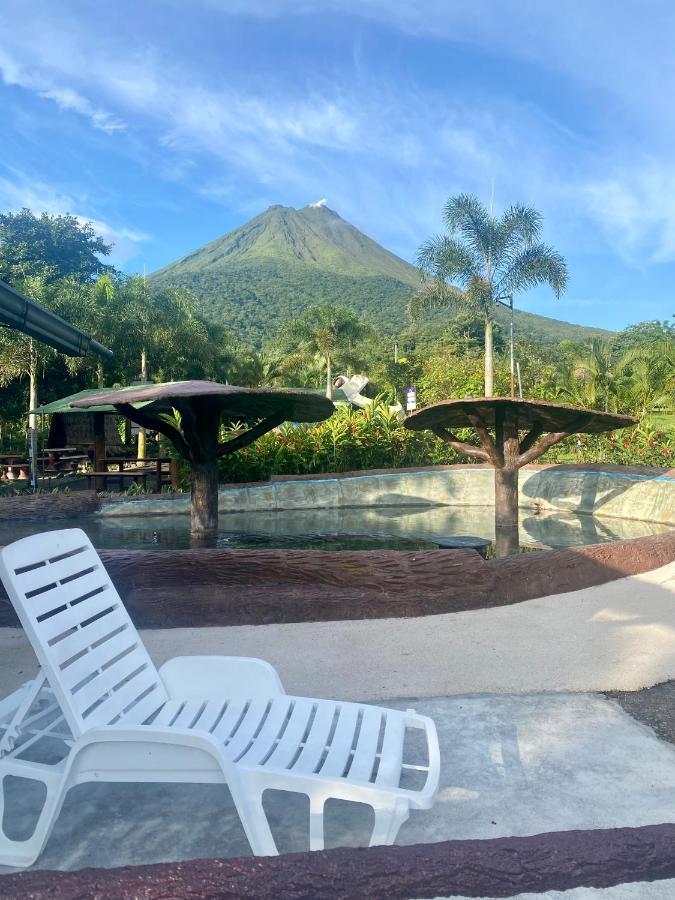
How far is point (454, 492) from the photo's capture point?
15.3m

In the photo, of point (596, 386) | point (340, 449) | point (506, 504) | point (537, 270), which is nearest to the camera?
point (506, 504)

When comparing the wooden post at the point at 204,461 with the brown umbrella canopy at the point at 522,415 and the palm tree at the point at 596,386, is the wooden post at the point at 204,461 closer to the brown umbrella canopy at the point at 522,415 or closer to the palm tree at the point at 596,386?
the brown umbrella canopy at the point at 522,415

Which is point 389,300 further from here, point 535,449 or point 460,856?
point 460,856

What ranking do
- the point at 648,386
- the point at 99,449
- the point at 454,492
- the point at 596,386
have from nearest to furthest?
the point at 454,492 < the point at 99,449 < the point at 648,386 < the point at 596,386

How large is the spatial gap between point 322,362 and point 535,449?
37.2 m

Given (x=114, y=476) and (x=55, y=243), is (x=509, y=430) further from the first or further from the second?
(x=55, y=243)

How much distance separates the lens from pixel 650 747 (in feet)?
9.83

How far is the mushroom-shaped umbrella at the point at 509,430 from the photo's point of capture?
28.8 ft

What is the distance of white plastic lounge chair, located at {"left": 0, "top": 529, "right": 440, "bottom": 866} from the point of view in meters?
2.02

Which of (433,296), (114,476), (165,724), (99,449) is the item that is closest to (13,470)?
(99,449)

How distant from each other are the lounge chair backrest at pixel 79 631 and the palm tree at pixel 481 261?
3098 cm

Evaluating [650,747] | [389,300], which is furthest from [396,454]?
[389,300]

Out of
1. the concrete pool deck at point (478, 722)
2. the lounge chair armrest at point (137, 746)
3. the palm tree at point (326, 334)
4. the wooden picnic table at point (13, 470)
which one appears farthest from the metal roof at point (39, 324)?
the palm tree at point (326, 334)

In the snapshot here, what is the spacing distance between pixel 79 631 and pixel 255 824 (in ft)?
3.73
